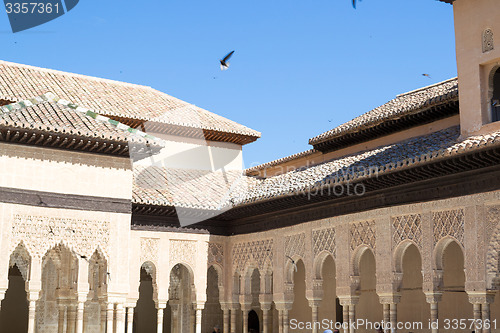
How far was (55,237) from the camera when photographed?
12727 mm

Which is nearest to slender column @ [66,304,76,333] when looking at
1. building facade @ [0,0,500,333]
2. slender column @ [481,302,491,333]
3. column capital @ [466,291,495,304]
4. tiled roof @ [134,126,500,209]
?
building facade @ [0,0,500,333]

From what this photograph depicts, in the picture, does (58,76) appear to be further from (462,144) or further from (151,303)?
(462,144)

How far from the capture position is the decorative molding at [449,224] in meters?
10.9

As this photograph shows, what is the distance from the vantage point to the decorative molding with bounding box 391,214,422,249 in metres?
11.7

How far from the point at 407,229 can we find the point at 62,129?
242 inches

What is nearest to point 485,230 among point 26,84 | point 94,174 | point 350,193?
point 350,193

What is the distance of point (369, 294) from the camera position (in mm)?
15852

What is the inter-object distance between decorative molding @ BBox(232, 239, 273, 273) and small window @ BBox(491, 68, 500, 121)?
226 inches

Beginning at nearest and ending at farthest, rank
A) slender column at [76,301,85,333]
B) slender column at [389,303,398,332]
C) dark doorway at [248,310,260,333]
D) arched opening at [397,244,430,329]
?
slender column at [389,303,398,332], slender column at [76,301,85,333], arched opening at [397,244,430,329], dark doorway at [248,310,260,333]

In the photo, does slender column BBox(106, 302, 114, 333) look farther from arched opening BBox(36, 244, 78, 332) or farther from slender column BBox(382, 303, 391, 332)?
slender column BBox(382, 303, 391, 332)

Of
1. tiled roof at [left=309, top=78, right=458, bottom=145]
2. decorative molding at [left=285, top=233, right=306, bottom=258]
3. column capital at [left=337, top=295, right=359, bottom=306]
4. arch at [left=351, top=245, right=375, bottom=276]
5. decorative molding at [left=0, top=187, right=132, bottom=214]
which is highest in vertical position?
tiled roof at [left=309, top=78, right=458, bottom=145]

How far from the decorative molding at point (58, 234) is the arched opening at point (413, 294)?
20.0ft

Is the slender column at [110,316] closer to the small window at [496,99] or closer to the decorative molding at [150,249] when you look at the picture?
the decorative molding at [150,249]

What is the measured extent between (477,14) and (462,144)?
2785 millimetres
